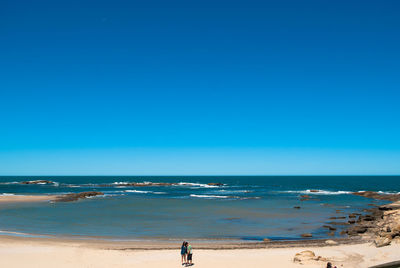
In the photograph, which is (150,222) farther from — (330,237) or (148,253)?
(330,237)

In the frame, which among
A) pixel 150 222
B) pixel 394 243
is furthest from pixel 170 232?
pixel 394 243

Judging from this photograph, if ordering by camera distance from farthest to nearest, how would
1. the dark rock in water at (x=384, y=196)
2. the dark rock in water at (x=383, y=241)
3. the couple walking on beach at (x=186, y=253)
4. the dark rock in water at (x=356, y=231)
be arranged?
the dark rock in water at (x=384, y=196) < the dark rock in water at (x=356, y=231) < the dark rock in water at (x=383, y=241) < the couple walking on beach at (x=186, y=253)

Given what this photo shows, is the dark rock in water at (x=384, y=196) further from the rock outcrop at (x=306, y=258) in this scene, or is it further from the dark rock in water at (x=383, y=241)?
the rock outcrop at (x=306, y=258)

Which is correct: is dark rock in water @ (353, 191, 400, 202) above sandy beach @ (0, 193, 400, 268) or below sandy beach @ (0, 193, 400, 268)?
below

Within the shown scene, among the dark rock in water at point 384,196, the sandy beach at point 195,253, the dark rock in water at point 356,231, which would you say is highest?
the sandy beach at point 195,253

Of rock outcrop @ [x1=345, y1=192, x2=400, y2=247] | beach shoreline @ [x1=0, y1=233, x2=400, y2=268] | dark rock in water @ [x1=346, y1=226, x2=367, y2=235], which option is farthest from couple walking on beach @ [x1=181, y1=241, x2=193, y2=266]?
dark rock in water @ [x1=346, y1=226, x2=367, y2=235]

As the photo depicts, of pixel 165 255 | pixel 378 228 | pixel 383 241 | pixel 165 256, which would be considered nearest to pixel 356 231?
pixel 378 228

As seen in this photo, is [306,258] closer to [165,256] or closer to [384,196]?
[165,256]

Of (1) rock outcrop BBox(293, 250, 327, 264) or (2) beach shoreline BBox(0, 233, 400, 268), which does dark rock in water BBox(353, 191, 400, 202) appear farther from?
(1) rock outcrop BBox(293, 250, 327, 264)

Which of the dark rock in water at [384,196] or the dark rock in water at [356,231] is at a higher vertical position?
the dark rock in water at [356,231]

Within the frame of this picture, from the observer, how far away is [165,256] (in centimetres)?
2119

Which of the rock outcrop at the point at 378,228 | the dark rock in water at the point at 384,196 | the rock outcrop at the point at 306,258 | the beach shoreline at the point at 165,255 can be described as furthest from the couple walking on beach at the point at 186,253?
the dark rock in water at the point at 384,196

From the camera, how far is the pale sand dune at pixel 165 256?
1922cm

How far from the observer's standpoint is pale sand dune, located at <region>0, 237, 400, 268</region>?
19219 millimetres
